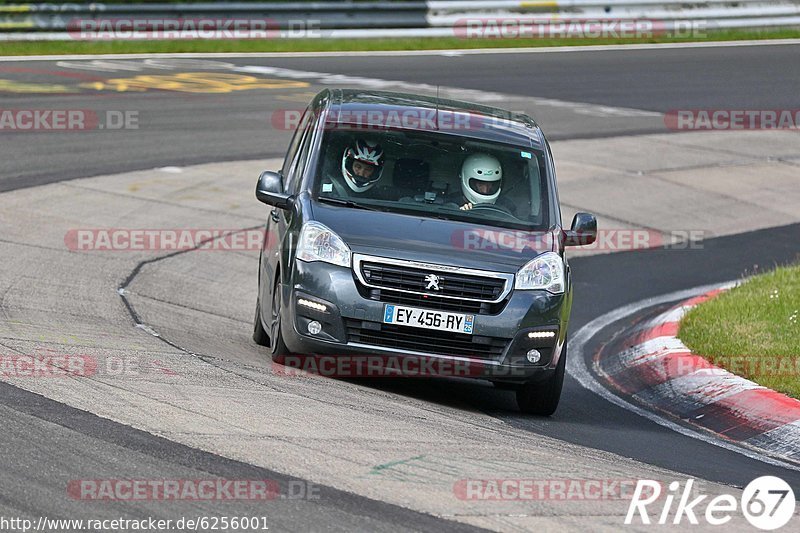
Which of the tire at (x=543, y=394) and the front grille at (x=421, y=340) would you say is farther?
the tire at (x=543, y=394)

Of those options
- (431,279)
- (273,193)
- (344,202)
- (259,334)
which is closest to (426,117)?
(344,202)

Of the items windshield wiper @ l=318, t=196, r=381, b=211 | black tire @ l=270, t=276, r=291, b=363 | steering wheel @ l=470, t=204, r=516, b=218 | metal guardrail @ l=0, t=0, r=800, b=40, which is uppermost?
metal guardrail @ l=0, t=0, r=800, b=40

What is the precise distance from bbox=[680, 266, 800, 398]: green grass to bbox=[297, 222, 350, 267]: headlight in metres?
3.11

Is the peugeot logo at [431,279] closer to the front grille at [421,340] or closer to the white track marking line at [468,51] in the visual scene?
the front grille at [421,340]

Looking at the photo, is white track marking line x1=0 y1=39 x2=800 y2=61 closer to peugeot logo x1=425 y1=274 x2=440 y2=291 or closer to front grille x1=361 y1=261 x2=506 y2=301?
front grille x1=361 y1=261 x2=506 y2=301

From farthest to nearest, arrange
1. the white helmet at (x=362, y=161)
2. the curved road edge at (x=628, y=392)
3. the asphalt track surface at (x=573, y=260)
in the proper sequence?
the white helmet at (x=362, y=161) → the curved road edge at (x=628, y=392) → the asphalt track surface at (x=573, y=260)

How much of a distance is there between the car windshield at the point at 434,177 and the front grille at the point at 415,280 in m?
0.69

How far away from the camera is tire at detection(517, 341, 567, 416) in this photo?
28.2ft

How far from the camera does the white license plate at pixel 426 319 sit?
818cm

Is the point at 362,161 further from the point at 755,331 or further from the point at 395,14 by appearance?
the point at 395,14

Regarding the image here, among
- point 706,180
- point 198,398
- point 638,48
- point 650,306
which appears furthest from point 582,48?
point 198,398

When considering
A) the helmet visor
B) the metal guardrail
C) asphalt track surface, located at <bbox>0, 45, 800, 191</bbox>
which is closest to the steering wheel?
the helmet visor

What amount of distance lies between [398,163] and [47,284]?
3.40m

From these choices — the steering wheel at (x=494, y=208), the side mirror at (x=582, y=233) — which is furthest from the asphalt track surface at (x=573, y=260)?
the steering wheel at (x=494, y=208)
